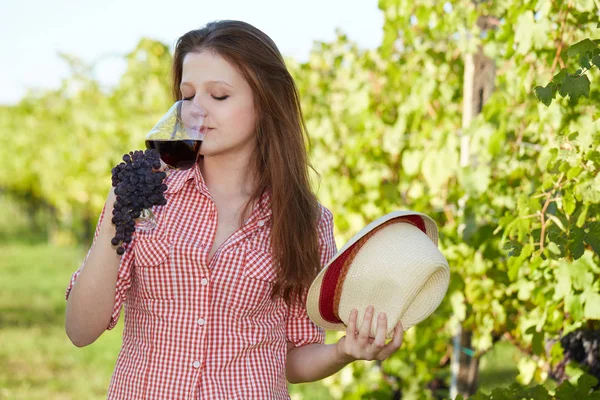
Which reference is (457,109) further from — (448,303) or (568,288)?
(568,288)

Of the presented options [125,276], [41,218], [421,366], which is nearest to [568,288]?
[125,276]

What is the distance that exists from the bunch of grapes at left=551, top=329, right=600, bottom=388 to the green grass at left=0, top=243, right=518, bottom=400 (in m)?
1.30

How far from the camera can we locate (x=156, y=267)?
1.83 meters

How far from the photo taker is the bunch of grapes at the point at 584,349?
7.77ft

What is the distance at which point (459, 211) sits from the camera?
3.43 metres

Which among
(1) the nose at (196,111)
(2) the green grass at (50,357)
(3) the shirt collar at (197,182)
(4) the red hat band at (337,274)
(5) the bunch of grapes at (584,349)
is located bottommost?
(2) the green grass at (50,357)

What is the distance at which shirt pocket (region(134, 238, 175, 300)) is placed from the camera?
1.83 meters

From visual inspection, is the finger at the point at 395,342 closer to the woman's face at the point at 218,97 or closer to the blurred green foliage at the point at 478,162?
the blurred green foliage at the point at 478,162

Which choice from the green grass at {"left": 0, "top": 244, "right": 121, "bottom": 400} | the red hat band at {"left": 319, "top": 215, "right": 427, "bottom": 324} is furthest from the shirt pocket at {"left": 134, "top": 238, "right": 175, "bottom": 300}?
the green grass at {"left": 0, "top": 244, "right": 121, "bottom": 400}

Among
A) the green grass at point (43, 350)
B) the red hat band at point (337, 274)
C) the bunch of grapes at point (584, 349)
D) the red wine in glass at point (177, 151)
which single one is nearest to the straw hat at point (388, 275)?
the red hat band at point (337, 274)

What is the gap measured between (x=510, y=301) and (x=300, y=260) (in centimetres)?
167

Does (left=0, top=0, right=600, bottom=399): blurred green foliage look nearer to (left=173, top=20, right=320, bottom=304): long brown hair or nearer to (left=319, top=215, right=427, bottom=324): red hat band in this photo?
(left=319, top=215, right=427, bottom=324): red hat band

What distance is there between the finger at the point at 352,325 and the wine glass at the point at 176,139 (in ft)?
1.59

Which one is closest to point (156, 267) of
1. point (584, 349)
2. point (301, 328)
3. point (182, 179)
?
point (182, 179)
